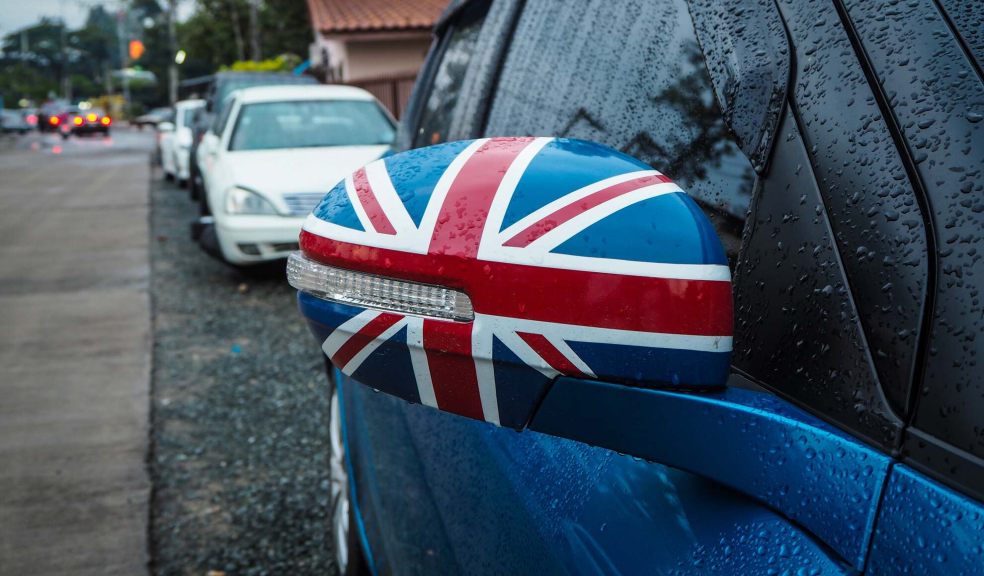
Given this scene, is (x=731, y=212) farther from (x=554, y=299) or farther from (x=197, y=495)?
(x=197, y=495)

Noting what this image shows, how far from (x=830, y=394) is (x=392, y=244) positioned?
0.45m

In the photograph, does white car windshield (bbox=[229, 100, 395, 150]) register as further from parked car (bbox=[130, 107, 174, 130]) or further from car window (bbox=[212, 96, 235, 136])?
parked car (bbox=[130, 107, 174, 130])

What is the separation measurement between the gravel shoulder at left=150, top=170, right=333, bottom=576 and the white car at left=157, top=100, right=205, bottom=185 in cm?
871

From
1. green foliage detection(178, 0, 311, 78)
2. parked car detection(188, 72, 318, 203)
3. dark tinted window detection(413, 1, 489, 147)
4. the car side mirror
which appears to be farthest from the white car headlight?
green foliage detection(178, 0, 311, 78)

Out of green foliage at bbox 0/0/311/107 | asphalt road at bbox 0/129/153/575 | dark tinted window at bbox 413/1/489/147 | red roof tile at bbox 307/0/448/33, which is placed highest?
dark tinted window at bbox 413/1/489/147

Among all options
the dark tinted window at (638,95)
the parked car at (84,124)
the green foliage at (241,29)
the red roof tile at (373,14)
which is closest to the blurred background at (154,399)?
the dark tinted window at (638,95)

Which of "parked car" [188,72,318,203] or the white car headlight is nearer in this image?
the white car headlight

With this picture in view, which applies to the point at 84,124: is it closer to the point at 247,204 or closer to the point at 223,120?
the point at 223,120

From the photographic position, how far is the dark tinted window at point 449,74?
2.57 meters

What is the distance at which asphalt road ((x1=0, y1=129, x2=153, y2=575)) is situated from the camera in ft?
11.8

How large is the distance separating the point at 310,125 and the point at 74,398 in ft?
14.5

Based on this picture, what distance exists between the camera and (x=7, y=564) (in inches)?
134

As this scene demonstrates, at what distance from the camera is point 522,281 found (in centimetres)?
87

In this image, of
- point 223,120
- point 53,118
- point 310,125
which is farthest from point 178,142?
point 53,118
